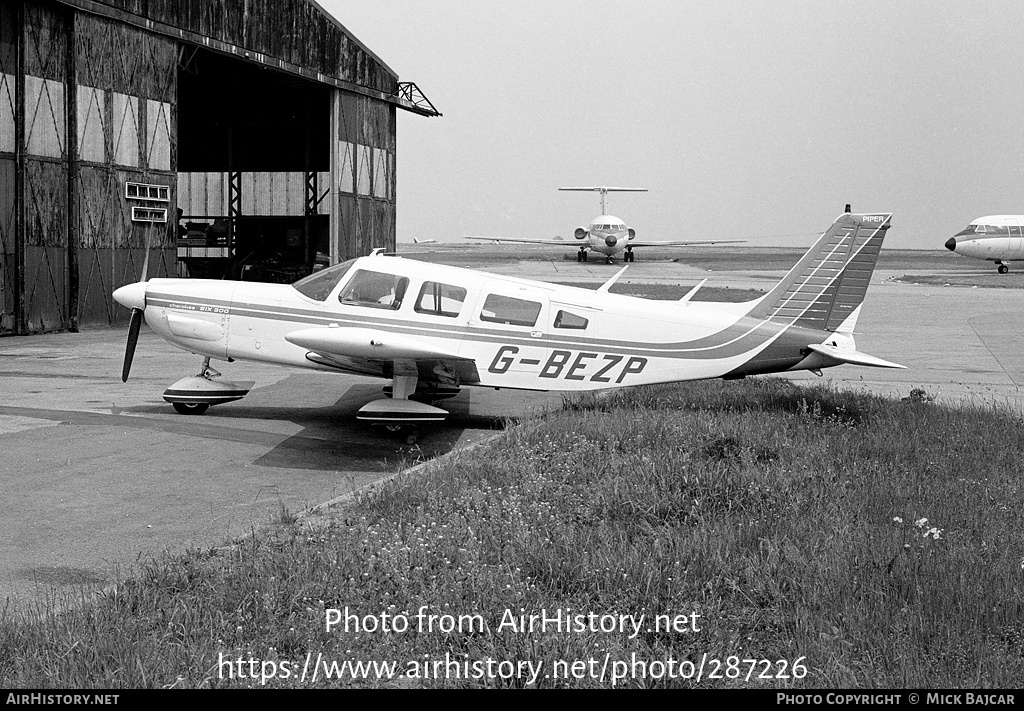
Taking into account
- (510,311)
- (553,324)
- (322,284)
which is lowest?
(553,324)

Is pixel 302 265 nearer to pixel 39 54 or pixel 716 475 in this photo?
pixel 39 54

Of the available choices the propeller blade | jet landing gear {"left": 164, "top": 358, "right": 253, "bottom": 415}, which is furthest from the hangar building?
jet landing gear {"left": 164, "top": 358, "right": 253, "bottom": 415}

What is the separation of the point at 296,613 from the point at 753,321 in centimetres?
819

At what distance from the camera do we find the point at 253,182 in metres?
49.5

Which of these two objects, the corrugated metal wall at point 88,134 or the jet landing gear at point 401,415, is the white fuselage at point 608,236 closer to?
the corrugated metal wall at point 88,134

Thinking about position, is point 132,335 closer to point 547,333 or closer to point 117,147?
point 547,333

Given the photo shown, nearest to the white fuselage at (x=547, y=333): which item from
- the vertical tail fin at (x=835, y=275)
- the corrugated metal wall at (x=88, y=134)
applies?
the vertical tail fin at (x=835, y=275)

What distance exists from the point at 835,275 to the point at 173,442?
7830 mm

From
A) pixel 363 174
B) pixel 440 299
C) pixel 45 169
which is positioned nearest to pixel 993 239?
pixel 363 174

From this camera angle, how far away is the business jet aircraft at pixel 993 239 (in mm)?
61156

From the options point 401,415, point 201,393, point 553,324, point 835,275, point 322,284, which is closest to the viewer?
point 401,415

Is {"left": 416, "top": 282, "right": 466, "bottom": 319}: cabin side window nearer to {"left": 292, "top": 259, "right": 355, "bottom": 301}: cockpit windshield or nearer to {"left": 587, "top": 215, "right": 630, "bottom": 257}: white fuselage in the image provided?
{"left": 292, "top": 259, "right": 355, "bottom": 301}: cockpit windshield

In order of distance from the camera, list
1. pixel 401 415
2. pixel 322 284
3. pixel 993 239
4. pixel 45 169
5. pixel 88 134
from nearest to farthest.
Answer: pixel 401 415 < pixel 322 284 < pixel 45 169 < pixel 88 134 < pixel 993 239

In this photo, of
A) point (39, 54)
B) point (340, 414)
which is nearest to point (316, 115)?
point (39, 54)
